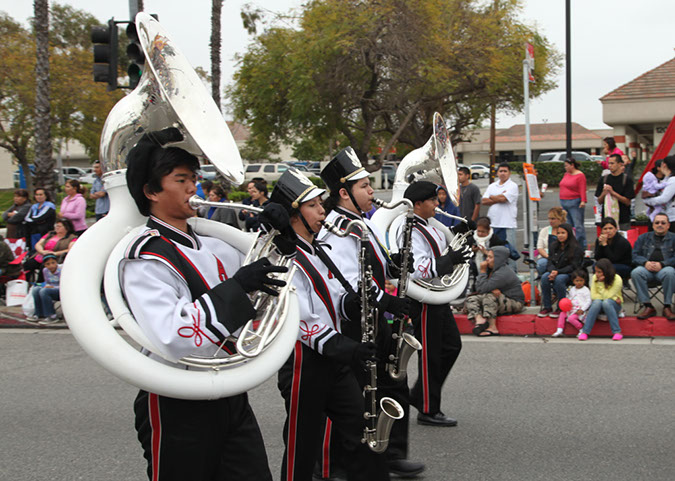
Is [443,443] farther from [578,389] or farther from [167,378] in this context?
[167,378]

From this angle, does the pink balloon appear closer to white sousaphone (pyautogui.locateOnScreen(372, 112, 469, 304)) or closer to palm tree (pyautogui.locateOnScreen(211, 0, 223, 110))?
white sousaphone (pyautogui.locateOnScreen(372, 112, 469, 304))

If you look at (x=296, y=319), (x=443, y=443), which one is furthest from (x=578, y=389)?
(x=296, y=319)

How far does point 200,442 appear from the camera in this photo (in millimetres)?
2637

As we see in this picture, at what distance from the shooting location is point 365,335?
348 cm

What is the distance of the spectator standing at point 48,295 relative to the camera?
9.33 m

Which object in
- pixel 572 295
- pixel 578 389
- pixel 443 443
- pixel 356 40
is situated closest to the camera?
pixel 443 443

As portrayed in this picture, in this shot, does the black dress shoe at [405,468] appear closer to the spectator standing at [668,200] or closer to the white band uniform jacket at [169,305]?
the white band uniform jacket at [169,305]

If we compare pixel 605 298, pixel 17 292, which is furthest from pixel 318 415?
pixel 17 292

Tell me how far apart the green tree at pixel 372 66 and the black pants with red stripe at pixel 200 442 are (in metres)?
18.7

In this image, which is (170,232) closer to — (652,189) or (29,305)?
(29,305)

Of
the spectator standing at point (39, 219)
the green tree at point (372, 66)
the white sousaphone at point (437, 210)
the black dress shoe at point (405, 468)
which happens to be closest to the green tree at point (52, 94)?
the green tree at point (372, 66)

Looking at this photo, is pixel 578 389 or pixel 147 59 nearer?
pixel 147 59

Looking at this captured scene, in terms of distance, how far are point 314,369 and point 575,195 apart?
325 inches

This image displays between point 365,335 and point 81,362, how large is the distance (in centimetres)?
470
